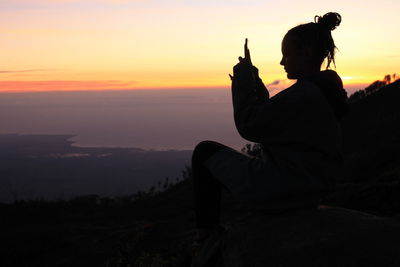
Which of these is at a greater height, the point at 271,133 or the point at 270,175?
the point at 271,133

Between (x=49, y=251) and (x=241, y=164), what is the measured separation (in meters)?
5.97

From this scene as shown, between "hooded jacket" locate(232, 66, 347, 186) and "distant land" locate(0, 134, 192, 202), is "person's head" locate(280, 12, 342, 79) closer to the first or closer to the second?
"hooded jacket" locate(232, 66, 347, 186)

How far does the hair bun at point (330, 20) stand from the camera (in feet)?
11.6

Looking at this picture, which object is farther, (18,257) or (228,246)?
(18,257)

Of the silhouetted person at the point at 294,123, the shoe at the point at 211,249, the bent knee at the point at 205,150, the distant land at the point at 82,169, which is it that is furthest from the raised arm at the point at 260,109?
the distant land at the point at 82,169

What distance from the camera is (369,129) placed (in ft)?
49.8

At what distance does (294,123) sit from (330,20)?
2.94ft

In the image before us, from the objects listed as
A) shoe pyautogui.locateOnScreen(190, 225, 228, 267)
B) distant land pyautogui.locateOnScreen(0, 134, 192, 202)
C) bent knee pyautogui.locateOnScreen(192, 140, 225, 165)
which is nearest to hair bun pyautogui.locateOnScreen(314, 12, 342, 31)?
bent knee pyautogui.locateOnScreen(192, 140, 225, 165)

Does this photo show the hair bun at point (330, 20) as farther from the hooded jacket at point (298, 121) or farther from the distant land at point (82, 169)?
the distant land at point (82, 169)

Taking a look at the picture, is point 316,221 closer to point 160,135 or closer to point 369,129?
point 369,129

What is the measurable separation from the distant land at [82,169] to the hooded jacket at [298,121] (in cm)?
5075

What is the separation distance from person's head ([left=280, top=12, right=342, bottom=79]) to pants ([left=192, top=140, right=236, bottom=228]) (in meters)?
1.01

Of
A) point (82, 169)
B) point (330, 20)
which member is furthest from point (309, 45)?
point (82, 169)

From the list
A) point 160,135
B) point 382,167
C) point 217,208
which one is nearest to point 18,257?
point 217,208
